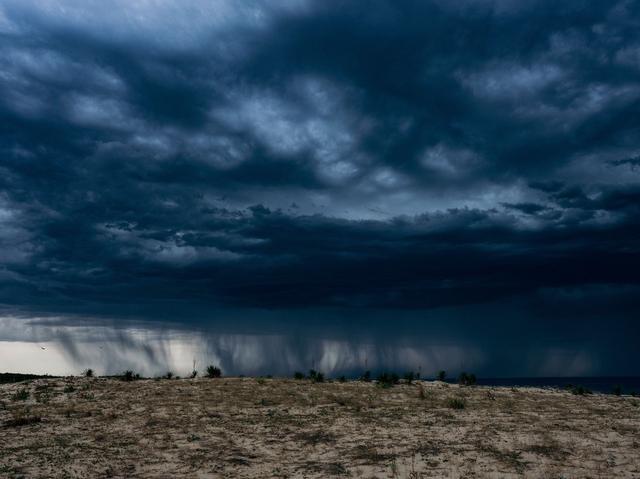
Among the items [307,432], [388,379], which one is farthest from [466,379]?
[307,432]

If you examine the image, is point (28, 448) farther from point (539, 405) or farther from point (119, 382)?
point (539, 405)

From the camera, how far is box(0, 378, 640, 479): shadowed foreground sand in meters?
17.2

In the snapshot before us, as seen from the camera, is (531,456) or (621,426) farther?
(621,426)

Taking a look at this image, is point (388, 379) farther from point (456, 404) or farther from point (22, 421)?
point (22, 421)

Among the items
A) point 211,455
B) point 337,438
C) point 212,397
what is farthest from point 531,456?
point 212,397

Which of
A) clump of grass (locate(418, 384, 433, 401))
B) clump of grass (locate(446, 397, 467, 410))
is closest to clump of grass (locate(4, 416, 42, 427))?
clump of grass (locate(418, 384, 433, 401))

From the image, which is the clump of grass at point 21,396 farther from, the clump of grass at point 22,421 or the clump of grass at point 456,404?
the clump of grass at point 456,404

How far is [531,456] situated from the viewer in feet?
58.3

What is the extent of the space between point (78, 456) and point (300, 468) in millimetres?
8135

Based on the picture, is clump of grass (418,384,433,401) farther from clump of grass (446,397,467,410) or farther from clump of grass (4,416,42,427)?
clump of grass (4,416,42,427)

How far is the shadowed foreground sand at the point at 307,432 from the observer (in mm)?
17188

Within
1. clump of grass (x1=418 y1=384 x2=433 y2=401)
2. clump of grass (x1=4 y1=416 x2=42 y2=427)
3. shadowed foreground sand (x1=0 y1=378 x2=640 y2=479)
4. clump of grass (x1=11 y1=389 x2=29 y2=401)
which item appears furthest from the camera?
clump of grass (x1=418 y1=384 x2=433 y2=401)

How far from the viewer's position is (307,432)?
22.2 m

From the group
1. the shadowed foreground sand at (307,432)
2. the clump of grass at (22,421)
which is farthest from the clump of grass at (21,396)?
the clump of grass at (22,421)
